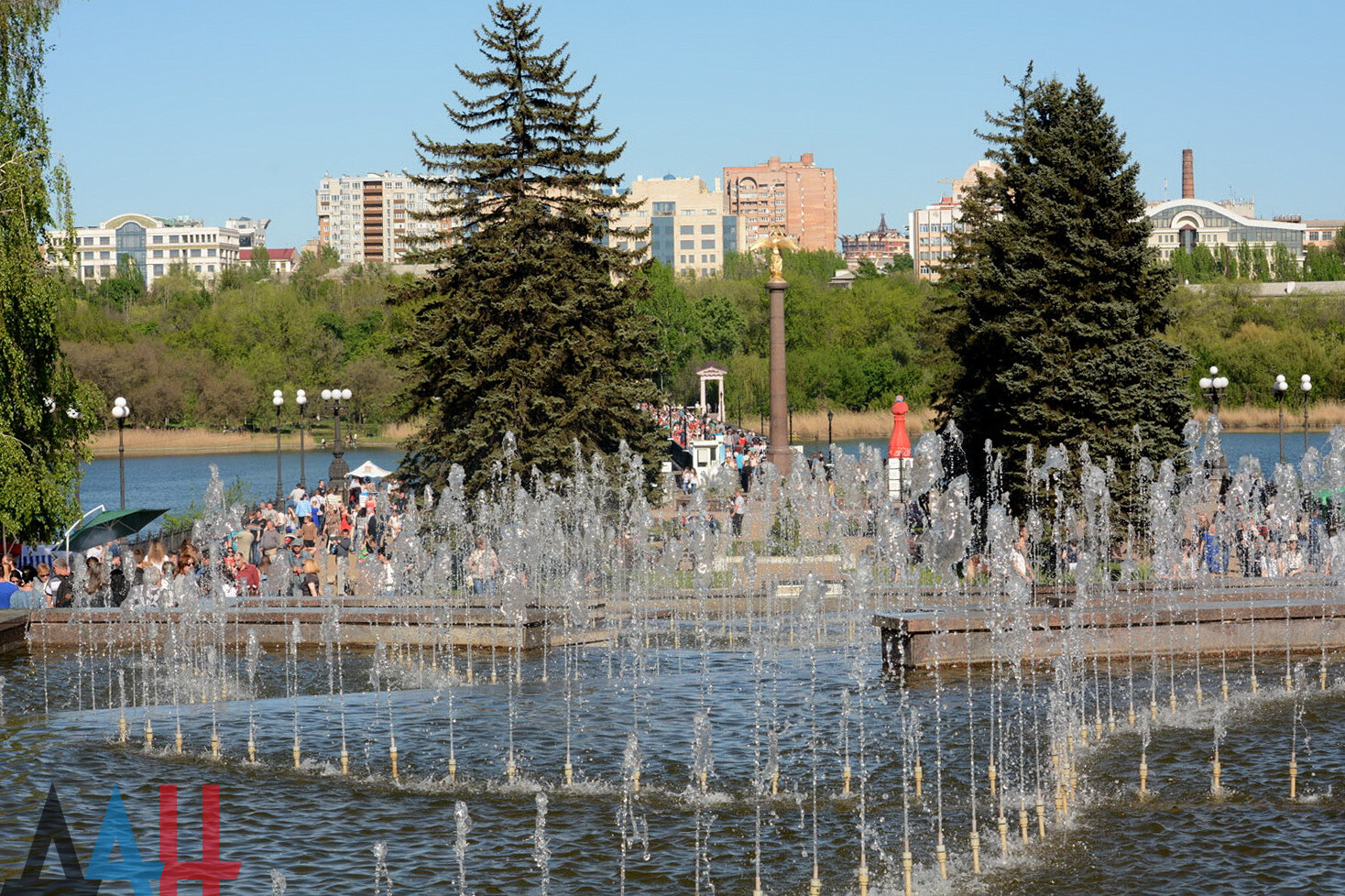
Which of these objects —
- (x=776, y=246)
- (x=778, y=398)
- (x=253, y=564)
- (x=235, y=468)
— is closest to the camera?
(x=253, y=564)

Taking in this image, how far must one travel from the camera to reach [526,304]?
29.1 m

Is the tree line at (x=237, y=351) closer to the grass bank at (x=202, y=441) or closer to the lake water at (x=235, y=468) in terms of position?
the grass bank at (x=202, y=441)

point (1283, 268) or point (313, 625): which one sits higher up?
point (1283, 268)

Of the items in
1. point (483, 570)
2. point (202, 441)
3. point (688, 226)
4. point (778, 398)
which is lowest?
point (483, 570)

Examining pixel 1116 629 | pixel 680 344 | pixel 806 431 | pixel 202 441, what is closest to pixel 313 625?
pixel 1116 629

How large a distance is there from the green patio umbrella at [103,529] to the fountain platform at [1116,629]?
12.4 m

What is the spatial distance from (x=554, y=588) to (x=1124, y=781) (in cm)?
1229

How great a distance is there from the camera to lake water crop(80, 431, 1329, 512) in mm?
57188

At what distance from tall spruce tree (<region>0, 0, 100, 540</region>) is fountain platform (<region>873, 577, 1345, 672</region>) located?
12119mm

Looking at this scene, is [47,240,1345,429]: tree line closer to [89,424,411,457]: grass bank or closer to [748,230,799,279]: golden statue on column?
[89,424,411,457]: grass bank

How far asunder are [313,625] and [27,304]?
24.2ft

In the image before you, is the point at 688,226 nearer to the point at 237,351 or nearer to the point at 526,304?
the point at 237,351

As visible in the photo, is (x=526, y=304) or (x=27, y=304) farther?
(x=526, y=304)

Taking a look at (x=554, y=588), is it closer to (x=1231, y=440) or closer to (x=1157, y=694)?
(x=1157, y=694)
